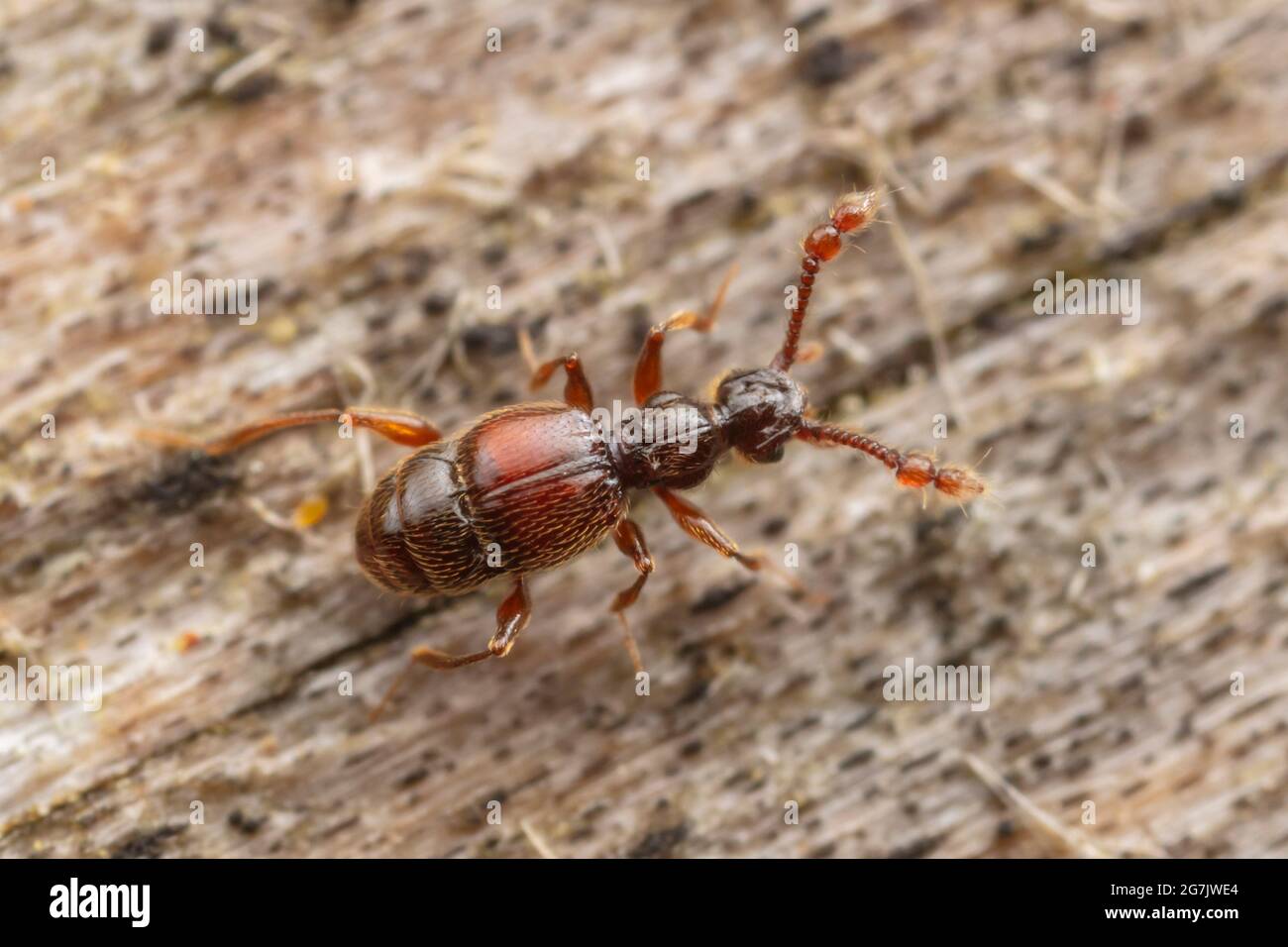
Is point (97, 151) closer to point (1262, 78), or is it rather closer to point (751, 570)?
point (751, 570)

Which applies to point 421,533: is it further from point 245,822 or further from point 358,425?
point 245,822

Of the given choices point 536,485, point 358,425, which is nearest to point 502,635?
point 536,485

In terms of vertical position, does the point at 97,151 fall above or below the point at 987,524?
above

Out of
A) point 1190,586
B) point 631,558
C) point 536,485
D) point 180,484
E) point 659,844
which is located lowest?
point 659,844

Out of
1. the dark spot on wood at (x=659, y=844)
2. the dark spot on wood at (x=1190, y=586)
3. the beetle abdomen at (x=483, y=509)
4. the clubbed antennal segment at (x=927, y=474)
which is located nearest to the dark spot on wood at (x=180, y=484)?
the beetle abdomen at (x=483, y=509)

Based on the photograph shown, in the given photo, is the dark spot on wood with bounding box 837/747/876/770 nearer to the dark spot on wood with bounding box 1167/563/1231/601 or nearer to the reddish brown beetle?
the reddish brown beetle

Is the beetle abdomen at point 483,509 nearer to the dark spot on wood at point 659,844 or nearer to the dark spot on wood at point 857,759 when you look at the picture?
the dark spot on wood at point 659,844

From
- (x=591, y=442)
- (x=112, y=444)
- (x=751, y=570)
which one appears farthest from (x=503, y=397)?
(x=112, y=444)
